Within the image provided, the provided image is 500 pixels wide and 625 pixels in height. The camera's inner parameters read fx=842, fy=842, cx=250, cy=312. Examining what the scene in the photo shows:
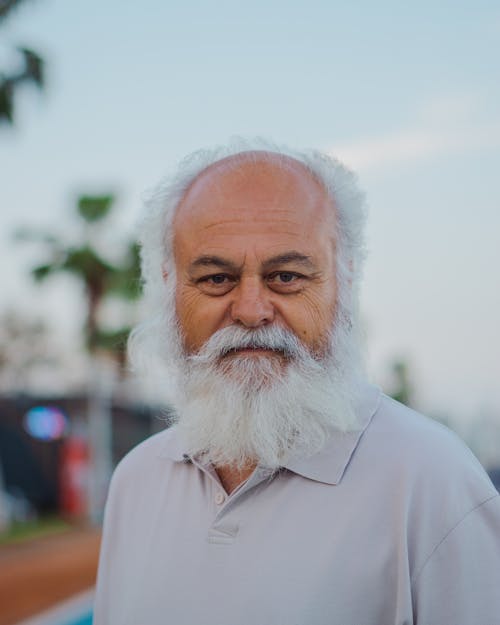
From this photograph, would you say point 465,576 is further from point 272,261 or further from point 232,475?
point 272,261

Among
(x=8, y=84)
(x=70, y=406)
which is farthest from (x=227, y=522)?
(x=70, y=406)

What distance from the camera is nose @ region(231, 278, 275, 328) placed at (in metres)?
1.86

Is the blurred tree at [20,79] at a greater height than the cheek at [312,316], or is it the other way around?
the blurred tree at [20,79]

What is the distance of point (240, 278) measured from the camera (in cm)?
189

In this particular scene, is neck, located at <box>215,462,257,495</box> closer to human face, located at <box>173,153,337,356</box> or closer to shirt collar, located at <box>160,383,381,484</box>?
shirt collar, located at <box>160,383,381,484</box>

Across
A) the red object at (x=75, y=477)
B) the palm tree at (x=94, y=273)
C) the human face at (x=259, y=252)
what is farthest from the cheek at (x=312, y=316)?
the red object at (x=75, y=477)

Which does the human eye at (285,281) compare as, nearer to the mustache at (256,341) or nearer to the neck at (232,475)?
the mustache at (256,341)

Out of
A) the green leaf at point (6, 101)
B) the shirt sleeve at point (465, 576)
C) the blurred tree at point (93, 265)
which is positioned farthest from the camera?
the blurred tree at point (93, 265)

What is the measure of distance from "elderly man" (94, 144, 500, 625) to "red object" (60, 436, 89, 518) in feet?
86.6

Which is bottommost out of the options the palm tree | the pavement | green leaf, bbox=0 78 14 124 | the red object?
the red object

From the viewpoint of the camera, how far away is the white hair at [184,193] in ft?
6.66

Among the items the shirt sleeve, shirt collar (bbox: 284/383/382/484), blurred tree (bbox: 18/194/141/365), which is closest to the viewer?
the shirt sleeve

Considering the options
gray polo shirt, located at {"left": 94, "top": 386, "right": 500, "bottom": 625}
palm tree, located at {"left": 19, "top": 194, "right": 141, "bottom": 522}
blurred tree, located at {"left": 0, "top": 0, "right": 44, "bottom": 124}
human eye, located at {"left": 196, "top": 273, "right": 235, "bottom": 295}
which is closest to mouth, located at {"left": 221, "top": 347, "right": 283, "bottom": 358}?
human eye, located at {"left": 196, "top": 273, "right": 235, "bottom": 295}

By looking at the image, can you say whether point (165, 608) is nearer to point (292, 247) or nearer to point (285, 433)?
point (285, 433)
